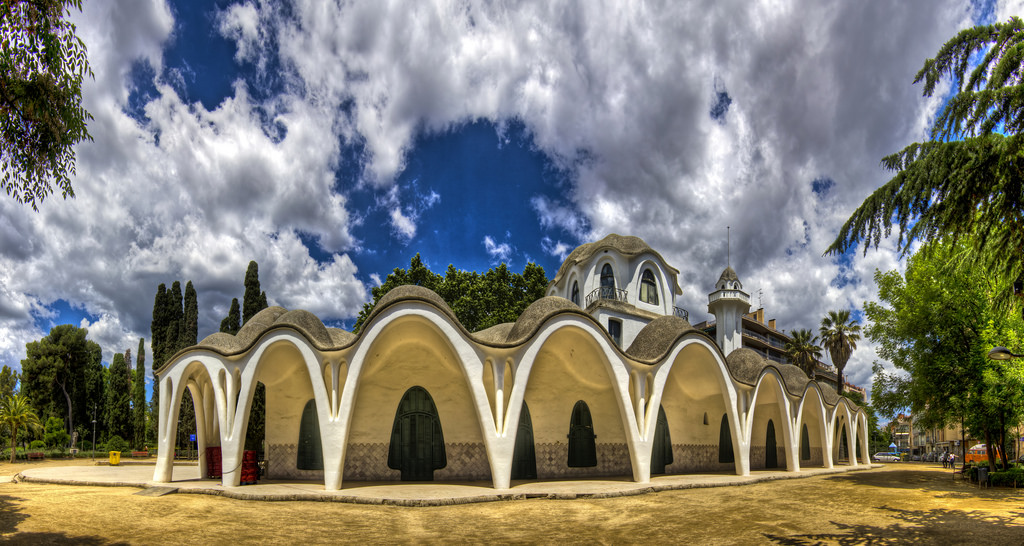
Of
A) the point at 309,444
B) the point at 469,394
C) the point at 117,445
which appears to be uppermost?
the point at 469,394

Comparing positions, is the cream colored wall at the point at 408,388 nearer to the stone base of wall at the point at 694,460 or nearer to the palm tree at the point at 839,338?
the stone base of wall at the point at 694,460

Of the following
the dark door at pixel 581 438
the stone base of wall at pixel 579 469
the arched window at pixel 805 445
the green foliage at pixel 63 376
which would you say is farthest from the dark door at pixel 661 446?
the green foliage at pixel 63 376

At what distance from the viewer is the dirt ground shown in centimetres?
939

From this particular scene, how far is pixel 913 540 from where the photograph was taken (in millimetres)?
9125

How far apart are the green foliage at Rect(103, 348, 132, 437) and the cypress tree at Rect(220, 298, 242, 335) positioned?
15354 mm

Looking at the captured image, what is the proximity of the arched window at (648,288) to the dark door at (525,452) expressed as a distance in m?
9.60

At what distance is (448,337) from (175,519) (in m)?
7.19

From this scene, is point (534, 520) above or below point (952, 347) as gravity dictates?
below

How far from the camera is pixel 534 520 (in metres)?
11.5

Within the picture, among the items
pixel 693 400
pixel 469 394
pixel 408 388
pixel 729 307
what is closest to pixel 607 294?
pixel 693 400

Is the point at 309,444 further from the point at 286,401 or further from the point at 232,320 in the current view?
the point at 232,320

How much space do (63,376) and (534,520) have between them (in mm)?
48704

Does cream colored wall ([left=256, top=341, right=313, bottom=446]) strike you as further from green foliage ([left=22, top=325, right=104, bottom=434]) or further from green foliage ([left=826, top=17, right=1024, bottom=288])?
green foliage ([left=22, top=325, right=104, bottom=434])

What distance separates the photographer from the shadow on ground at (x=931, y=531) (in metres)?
9.12
